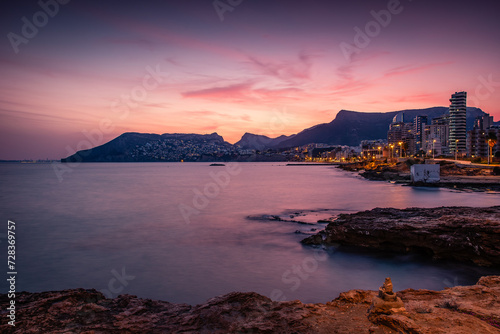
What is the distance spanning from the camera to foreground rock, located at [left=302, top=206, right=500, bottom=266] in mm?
10727

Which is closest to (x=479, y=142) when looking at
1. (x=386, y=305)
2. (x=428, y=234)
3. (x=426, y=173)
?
(x=426, y=173)

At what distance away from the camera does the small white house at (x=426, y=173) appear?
4309cm

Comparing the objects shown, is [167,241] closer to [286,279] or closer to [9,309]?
[286,279]

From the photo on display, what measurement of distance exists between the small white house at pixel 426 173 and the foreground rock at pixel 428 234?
31994mm

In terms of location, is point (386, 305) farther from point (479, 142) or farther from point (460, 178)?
point (479, 142)

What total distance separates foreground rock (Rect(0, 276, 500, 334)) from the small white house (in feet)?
134

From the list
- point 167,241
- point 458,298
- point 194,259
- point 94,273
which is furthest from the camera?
point 167,241

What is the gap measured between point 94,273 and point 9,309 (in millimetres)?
5791

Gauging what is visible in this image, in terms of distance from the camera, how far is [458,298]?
21.1ft

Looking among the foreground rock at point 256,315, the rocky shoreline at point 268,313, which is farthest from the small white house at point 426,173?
the foreground rock at point 256,315

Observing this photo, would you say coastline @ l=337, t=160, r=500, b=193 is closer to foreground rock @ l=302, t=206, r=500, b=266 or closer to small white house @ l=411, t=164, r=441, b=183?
small white house @ l=411, t=164, r=441, b=183

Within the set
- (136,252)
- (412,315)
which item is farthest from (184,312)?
(136,252)

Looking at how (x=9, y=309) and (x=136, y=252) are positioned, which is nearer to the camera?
(x=9, y=309)

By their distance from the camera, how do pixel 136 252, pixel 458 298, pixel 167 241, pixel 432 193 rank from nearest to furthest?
pixel 458 298, pixel 136 252, pixel 167 241, pixel 432 193
